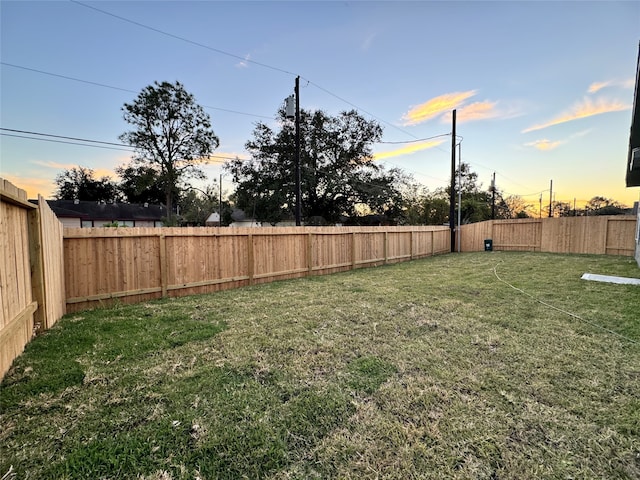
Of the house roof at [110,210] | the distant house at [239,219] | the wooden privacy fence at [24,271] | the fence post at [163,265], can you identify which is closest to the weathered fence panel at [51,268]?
the wooden privacy fence at [24,271]

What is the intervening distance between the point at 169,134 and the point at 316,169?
43.7 ft

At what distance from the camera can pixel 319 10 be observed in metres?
8.62

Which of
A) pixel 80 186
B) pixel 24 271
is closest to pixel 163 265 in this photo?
pixel 24 271

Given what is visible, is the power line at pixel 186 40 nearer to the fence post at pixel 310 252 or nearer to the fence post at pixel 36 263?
the fence post at pixel 310 252

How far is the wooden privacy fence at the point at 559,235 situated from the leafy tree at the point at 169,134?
2183 centimetres

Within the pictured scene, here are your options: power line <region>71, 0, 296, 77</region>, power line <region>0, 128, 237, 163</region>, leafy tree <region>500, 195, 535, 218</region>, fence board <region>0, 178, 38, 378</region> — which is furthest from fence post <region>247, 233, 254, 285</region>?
leafy tree <region>500, 195, 535, 218</region>

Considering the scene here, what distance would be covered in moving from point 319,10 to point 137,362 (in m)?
10.1

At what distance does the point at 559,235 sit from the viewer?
1302 cm

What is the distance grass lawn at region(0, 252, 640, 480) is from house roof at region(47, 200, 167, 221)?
104 feet

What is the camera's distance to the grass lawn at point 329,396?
156cm

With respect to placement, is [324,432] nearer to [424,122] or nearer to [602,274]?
[602,274]

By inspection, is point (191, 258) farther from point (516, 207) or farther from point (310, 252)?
point (516, 207)

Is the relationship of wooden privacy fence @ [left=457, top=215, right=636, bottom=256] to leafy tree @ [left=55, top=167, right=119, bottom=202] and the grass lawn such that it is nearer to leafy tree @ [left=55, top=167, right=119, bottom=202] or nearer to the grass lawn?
the grass lawn

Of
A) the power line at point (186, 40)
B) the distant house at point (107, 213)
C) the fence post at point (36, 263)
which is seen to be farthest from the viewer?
the distant house at point (107, 213)
